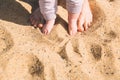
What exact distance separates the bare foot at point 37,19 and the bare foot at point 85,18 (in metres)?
0.30

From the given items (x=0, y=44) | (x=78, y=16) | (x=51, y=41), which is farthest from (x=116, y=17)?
(x=0, y=44)

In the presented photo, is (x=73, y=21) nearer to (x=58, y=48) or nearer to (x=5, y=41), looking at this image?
(x=58, y=48)

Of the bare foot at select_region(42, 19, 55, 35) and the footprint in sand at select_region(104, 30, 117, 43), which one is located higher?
the footprint in sand at select_region(104, 30, 117, 43)

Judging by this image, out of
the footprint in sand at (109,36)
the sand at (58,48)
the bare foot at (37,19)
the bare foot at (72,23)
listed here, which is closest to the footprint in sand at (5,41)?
the sand at (58,48)

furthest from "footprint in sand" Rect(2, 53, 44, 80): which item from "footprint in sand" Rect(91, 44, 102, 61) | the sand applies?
"footprint in sand" Rect(91, 44, 102, 61)

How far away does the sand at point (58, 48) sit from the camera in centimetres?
199

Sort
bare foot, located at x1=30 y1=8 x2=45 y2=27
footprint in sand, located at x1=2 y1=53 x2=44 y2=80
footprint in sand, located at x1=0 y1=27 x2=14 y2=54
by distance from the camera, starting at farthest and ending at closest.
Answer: bare foot, located at x1=30 y1=8 x2=45 y2=27, footprint in sand, located at x1=0 y1=27 x2=14 y2=54, footprint in sand, located at x1=2 y1=53 x2=44 y2=80

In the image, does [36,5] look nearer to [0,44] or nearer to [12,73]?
[0,44]

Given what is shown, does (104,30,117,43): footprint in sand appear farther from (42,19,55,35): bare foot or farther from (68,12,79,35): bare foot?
(42,19,55,35): bare foot

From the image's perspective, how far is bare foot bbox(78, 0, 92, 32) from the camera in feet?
7.79

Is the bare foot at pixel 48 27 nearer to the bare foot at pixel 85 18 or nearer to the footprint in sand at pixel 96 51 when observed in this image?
the bare foot at pixel 85 18

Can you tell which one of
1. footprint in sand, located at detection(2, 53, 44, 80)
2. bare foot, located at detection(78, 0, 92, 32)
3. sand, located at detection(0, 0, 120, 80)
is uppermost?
bare foot, located at detection(78, 0, 92, 32)

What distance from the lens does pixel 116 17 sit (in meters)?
2.40

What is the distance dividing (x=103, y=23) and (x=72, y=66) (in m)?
0.51
